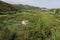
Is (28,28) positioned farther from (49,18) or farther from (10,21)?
(49,18)

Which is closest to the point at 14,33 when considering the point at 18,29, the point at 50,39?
the point at 18,29

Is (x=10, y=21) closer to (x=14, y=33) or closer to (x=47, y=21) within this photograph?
(x=14, y=33)

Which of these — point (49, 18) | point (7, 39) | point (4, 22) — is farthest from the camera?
point (49, 18)

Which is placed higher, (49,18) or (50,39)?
(49,18)

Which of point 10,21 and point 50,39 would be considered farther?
point 10,21

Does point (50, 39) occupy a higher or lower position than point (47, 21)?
lower

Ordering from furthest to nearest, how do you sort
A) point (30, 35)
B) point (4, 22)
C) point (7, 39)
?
point (4, 22) → point (30, 35) → point (7, 39)

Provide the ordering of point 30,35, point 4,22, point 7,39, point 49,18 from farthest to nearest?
point 49,18
point 4,22
point 30,35
point 7,39

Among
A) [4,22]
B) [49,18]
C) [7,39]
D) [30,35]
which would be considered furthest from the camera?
[49,18]

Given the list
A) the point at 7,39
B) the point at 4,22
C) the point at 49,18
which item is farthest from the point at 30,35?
the point at 49,18
